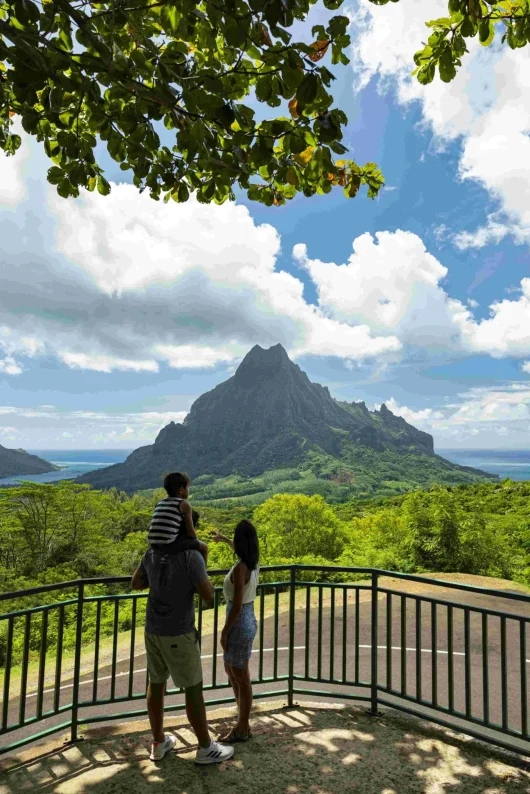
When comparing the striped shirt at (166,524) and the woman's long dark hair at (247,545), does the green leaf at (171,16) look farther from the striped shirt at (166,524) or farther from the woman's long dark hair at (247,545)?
the woman's long dark hair at (247,545)

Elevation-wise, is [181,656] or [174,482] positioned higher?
[174,482]

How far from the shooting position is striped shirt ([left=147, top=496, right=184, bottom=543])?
3270 mm

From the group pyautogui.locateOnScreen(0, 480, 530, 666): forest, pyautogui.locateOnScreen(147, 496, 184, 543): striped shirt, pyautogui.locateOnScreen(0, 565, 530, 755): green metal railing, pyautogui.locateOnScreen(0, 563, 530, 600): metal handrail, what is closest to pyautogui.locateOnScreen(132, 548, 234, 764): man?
pyautogui.locateOnScreen(147, 496, 184, 543): striped shirt

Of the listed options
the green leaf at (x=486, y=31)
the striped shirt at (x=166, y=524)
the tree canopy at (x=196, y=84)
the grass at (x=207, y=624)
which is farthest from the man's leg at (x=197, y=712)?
the grass at (x=207, y=624)

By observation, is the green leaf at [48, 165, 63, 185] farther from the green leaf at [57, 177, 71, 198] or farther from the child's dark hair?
the child's dark hair

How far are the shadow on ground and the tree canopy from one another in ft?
13.7

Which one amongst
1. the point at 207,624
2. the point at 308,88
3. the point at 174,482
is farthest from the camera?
the point at 207,624

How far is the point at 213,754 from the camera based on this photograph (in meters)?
3.39

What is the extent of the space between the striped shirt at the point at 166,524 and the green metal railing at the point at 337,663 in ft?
2.10

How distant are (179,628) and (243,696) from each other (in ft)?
2.99

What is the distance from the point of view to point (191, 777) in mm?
3240

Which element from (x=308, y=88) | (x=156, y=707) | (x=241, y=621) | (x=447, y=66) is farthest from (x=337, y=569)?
(x=447, y=66)

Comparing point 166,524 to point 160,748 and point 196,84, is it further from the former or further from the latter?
point 196,84

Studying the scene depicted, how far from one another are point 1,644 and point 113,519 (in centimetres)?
1857
